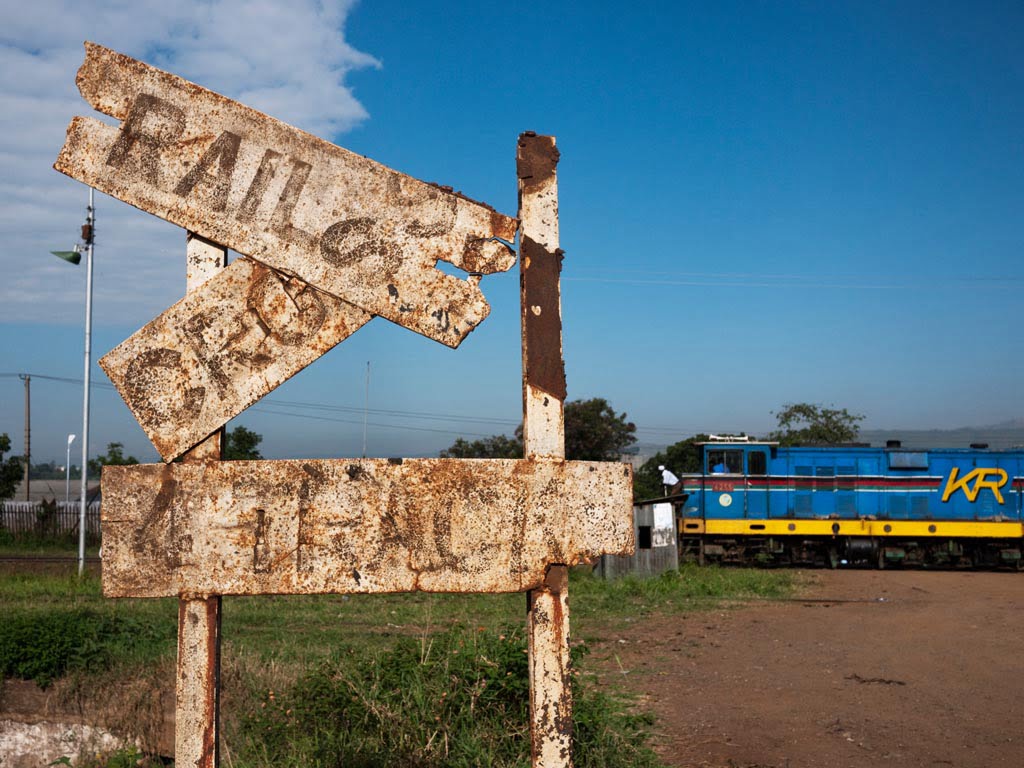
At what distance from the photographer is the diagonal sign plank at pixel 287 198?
2.46 m

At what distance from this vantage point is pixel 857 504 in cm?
1991

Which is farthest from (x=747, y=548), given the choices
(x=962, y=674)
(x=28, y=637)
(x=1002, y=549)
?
(x=28, y=637)

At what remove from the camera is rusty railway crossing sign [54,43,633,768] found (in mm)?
2377

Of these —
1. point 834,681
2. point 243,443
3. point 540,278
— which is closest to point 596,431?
point 243,443

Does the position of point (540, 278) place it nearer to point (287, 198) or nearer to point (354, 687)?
point (287, 198)

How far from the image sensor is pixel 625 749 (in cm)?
562

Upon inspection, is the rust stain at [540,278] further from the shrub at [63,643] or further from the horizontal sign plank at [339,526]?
the shrub at [63,643]

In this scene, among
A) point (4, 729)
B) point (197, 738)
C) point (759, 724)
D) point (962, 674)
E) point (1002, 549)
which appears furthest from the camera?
point (1002, 549)

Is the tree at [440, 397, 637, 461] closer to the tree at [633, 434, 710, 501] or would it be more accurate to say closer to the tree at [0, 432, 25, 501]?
the tree at [633, 434, 710, 501]

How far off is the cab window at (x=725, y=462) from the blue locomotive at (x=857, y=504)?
0.08 ft

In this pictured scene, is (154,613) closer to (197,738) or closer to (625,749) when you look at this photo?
(625,749)

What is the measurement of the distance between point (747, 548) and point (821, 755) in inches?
569

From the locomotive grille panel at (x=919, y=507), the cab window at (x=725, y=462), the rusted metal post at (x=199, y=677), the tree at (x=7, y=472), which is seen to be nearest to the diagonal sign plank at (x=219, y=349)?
the rusted metal post at (x=199, y=677)

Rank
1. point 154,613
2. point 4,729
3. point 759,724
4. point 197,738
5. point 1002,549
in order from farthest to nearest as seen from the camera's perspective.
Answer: point 1002,549
point 154,613
point 759,724
point 4,729
point 197,738
